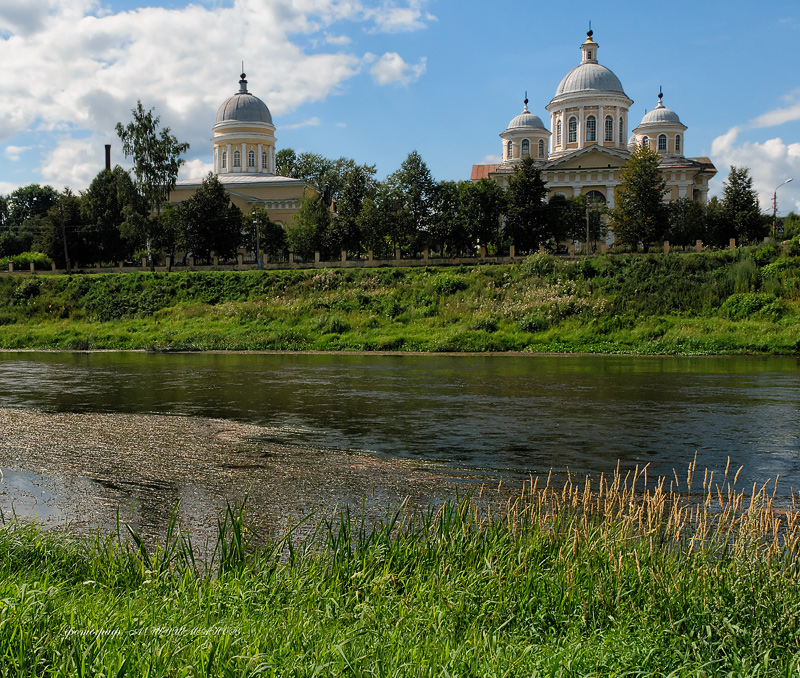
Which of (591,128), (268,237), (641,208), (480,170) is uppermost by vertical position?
(591,128)

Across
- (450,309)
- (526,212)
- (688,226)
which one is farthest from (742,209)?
(450,309)

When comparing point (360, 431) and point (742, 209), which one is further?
point (742, 209)

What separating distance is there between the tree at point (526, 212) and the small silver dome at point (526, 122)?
71.7 feet

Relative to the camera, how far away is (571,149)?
7031 centimetres

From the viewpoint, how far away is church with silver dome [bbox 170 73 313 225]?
7194 cm

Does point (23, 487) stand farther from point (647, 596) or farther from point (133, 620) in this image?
point (647, 596)

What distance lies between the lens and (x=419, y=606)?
223 inches

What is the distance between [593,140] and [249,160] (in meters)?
35.1

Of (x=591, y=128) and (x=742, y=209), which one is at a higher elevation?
(x=591, y=128)

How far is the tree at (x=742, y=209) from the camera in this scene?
175 feet

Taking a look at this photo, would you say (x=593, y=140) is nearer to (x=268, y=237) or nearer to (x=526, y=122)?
(x=526, y=122)

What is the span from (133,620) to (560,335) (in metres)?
34.2

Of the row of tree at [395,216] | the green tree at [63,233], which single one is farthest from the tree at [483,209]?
the green tree at [63,233]

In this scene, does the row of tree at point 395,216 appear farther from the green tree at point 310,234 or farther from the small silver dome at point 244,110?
the small silver dome at point 244,110
